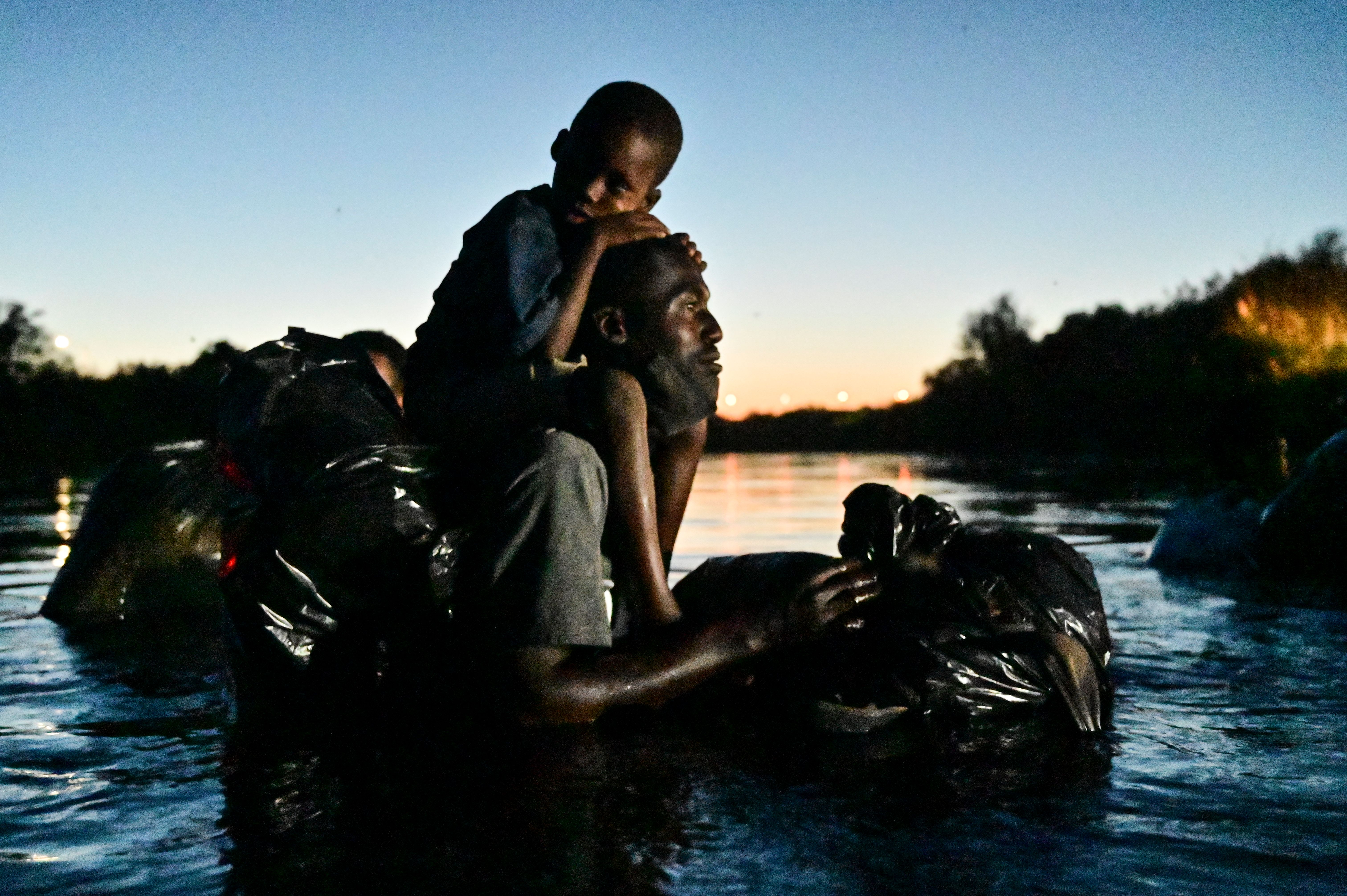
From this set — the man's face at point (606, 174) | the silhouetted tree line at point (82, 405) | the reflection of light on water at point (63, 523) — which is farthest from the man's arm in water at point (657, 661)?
the silhouetted tree line at point (82, 405)

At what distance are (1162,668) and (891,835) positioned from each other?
2318mm

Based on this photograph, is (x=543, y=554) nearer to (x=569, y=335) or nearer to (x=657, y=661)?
(x=657, y=661)

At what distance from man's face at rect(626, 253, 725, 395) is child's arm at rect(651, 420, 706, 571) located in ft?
0.65

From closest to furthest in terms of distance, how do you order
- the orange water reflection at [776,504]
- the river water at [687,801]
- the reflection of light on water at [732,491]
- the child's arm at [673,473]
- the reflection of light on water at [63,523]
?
the river water at [687,801]
the child's arm at [673,473]
the reflection of light on water at [63,523]
the orange water reflection at [776,504]
the reflection of light on water at [732,491]

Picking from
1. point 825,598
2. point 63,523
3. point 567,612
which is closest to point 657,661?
point 567,612

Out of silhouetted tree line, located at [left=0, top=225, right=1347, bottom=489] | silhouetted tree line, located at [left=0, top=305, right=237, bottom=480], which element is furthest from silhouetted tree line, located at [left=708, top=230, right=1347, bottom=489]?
silhouetted tree line, located at [left=0, top=305, right=237, bottom=480]

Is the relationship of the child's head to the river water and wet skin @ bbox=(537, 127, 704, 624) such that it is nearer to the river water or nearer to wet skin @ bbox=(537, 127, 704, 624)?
wet skin @ bbox=(537, 127, 704, 624)

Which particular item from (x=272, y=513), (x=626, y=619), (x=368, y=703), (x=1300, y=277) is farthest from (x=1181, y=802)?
(x=1300, y=277)

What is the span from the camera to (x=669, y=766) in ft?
9.95

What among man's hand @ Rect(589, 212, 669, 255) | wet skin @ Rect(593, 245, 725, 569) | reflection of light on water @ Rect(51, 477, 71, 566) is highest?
man's hand @ Rect(589, 212, 669, 255)

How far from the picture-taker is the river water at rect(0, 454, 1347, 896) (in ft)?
7.27

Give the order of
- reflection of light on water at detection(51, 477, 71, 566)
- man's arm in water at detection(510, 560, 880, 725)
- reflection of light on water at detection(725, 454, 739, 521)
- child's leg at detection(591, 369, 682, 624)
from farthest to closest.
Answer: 1. reflection of light on water at detection(725, 454, 739, 521)
2. reflection of light on water at detection(51, 477, 71, 566)
3. child's leg at detection(591, 369, 682, 624)
4. man's arm in water at detection(510, 560, 880, 725)

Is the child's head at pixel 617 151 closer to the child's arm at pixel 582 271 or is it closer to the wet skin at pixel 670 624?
the child's arm at pixel 582 271

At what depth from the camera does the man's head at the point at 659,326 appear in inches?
155
